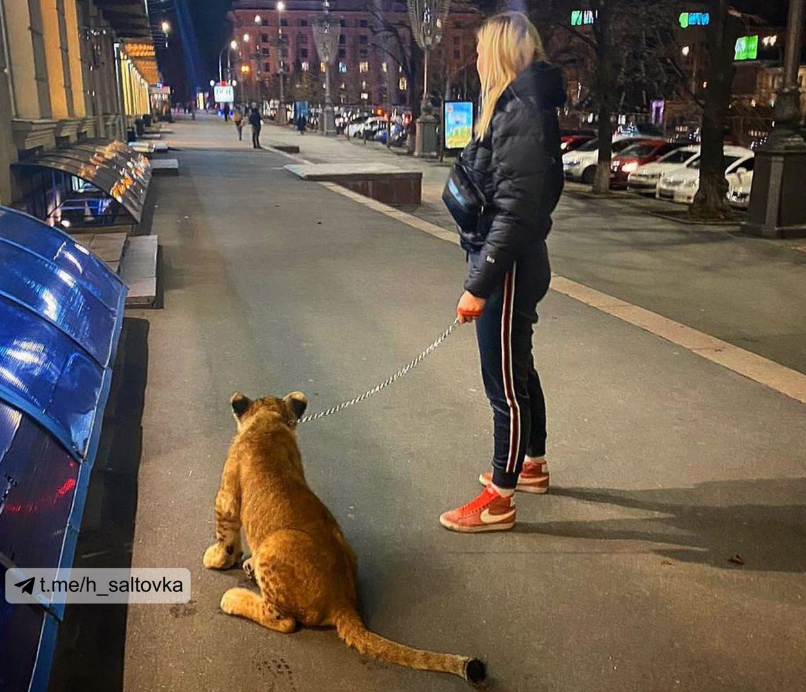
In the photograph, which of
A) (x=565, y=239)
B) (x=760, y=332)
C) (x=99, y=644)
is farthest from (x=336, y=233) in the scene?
(x=99, y=644)

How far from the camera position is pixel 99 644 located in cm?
308

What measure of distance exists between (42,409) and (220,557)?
940mm

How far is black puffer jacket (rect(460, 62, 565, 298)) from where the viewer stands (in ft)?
11.2

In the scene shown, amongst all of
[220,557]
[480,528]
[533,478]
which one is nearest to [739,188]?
[533,478]

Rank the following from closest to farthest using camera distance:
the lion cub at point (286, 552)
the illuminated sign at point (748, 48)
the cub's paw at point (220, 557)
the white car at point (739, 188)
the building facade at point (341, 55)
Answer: the lion cub at point (286, 552)
the cub's paw at point (220, 557)
the white car at point (739, 188)
the building facade at point (341, 55)
the illuminated sign at point (748, 48)

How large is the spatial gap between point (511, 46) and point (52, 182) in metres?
11.7

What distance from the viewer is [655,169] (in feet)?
73.3

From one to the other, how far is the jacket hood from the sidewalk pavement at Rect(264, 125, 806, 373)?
13.3 feet

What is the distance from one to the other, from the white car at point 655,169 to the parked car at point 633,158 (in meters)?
0.70

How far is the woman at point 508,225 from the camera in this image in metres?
3.43

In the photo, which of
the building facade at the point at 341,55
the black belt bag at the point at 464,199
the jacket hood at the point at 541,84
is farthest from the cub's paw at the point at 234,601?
the building facade at the point at 341,55

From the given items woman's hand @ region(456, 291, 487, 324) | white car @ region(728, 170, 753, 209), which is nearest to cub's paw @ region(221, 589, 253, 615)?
woman's hand @ region(456, 291, 487, 324)

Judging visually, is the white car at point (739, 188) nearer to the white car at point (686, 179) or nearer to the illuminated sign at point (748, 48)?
the white car at point (686, 179)

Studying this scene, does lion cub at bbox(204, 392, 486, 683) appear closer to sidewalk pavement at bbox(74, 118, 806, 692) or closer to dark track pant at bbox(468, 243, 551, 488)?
sidewalk pavement at bbox(74, 118, 806, 692)
